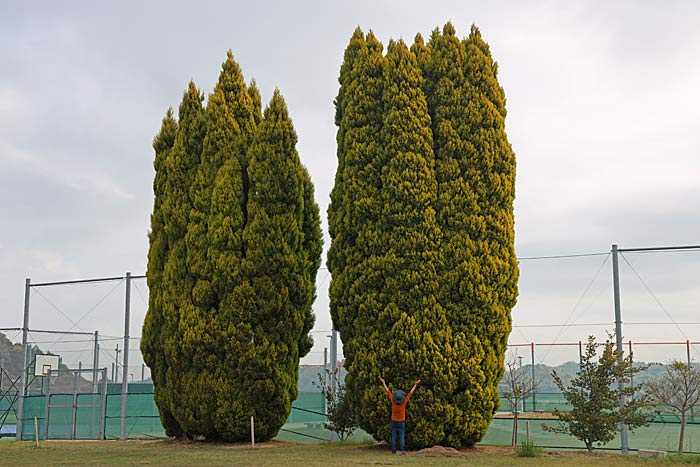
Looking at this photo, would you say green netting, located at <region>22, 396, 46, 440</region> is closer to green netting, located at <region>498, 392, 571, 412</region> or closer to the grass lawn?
the grass lawn

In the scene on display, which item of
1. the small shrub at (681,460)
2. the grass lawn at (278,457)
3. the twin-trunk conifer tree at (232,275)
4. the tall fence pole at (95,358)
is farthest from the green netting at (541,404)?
the tall fence pole at (95,358)

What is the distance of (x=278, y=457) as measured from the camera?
13.1m

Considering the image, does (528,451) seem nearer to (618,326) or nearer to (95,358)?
(618,326)

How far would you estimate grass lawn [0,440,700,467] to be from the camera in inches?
481

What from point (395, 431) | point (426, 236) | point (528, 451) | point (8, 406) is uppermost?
point (426, 236)

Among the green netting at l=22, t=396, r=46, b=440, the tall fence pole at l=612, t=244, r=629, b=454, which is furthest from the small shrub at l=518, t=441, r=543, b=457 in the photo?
the green netting at l=22, t=396, r=46, b=440

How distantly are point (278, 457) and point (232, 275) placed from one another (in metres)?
4.29

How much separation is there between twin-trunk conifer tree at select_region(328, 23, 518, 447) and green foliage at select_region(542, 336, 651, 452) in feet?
5.00

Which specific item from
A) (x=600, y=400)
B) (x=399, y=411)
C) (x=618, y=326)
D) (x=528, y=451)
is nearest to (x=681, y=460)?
(x=600, y=400)

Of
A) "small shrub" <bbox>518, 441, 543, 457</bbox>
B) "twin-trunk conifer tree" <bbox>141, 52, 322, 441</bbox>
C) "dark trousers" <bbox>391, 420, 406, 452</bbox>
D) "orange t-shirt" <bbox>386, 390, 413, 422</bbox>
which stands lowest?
"small shrub" <bbox>518, 441, 543, 457</bbox>

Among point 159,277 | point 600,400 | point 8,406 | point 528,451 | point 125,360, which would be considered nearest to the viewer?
point 528,451

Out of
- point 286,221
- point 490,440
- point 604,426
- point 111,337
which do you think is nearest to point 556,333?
point 490,440

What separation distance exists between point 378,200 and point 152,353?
6.42 meters

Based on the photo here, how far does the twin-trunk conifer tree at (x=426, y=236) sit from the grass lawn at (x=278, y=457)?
102 centimetres
